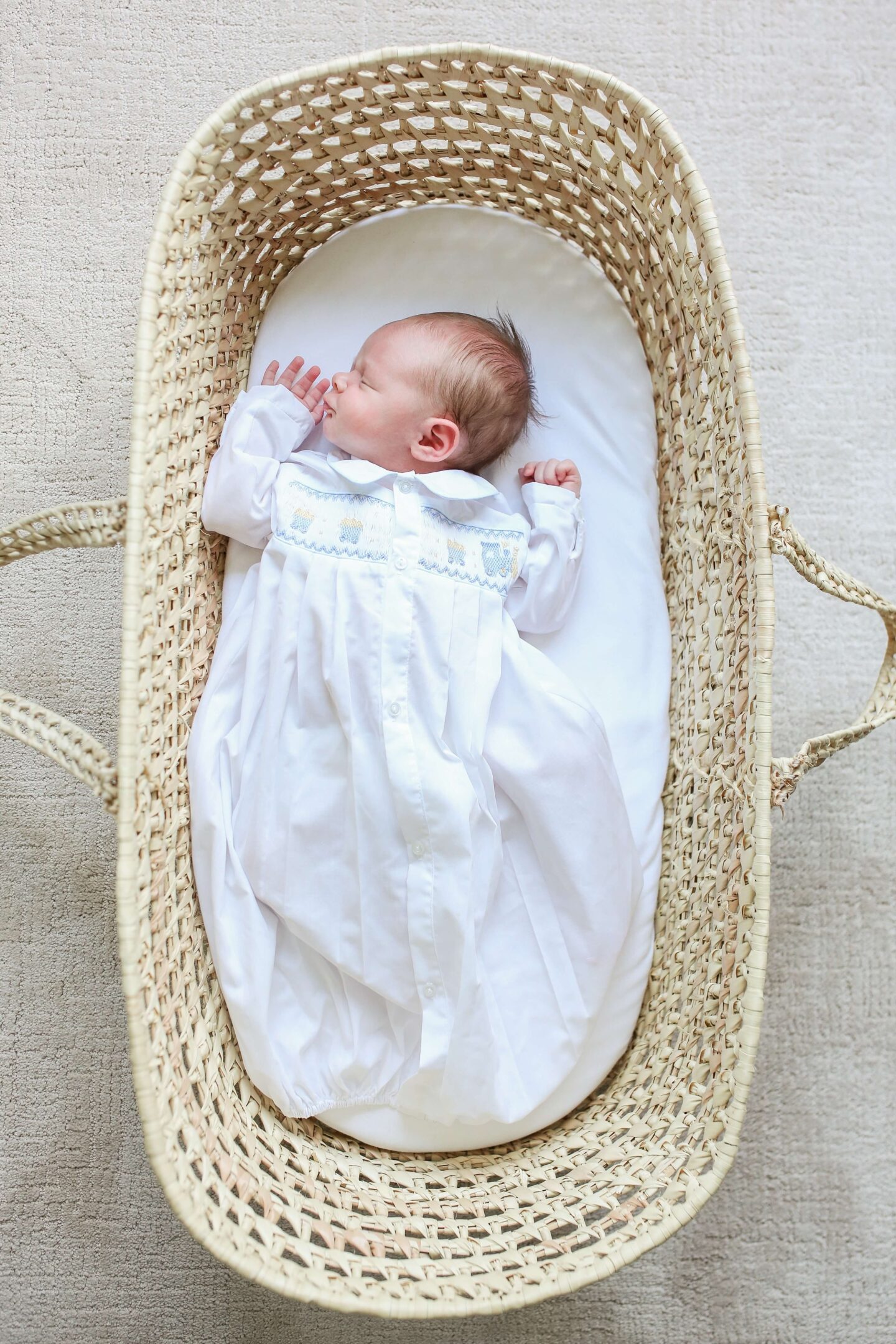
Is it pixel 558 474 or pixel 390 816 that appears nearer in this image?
pixel 390 816

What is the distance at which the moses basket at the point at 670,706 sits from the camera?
835 millimetres

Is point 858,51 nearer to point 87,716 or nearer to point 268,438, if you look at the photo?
point 268,438

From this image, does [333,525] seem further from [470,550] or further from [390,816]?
[390,816]

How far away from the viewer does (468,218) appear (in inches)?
45.0

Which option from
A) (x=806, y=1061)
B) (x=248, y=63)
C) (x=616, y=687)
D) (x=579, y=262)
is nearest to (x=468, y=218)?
(x=579, y=262)

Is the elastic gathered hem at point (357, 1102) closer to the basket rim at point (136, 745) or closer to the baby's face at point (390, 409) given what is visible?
the basket rim at point (136, 745)

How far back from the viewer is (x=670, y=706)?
109 centimetres

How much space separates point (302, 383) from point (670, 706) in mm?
542

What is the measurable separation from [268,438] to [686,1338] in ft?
3.69

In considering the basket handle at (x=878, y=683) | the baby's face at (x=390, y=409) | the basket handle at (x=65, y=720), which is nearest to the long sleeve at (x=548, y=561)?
the baby's face at (x=390, y=409)

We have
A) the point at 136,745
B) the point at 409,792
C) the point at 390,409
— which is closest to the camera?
the point at 136,745

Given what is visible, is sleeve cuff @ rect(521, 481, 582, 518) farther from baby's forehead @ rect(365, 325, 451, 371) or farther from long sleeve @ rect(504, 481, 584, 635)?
baby's forehead @ rect(365, 325, 451, 371)

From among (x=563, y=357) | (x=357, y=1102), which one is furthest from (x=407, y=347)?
(x=357, y=1102)

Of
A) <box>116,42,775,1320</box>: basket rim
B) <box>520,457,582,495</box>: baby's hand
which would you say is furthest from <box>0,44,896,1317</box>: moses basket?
<box>520,457,582,495</box>: baby's hand
